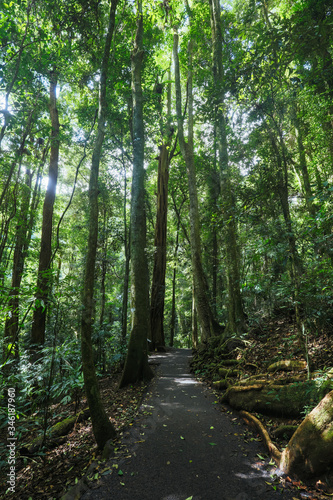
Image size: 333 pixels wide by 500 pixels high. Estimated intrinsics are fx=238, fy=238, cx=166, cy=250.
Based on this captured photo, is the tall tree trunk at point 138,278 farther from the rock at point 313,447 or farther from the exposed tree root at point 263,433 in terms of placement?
the rock at point 313,447

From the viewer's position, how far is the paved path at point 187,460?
2.64 metres

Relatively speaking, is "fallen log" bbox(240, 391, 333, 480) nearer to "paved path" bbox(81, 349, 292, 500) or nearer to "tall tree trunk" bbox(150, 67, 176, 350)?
"paved path" bbox(81, 349, 292, 500)

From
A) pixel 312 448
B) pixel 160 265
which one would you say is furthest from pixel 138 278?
pixel 160 265

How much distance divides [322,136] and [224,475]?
11.2 m

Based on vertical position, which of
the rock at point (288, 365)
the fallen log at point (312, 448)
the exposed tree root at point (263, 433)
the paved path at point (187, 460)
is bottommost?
the paved path at point (187, 460)

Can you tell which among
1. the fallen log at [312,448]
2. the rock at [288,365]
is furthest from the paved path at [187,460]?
the rock at [288,365]

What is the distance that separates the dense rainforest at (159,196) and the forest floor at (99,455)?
0.12 m

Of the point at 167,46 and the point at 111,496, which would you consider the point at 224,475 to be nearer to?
the point at 111,496

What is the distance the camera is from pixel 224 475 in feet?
9.57

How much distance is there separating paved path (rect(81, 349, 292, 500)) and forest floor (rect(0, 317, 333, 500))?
169 millimetres

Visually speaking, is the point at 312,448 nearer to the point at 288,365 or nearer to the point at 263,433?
the point at 263,433

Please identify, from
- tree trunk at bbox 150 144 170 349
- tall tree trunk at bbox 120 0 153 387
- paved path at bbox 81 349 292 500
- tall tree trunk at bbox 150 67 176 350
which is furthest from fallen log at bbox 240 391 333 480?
tree trunk at bbox 150 144 170 349

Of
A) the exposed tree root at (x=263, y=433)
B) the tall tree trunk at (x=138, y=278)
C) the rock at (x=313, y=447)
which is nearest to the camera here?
the rock at (x=313, y=447)

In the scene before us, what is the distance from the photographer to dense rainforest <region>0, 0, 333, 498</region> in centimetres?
397
